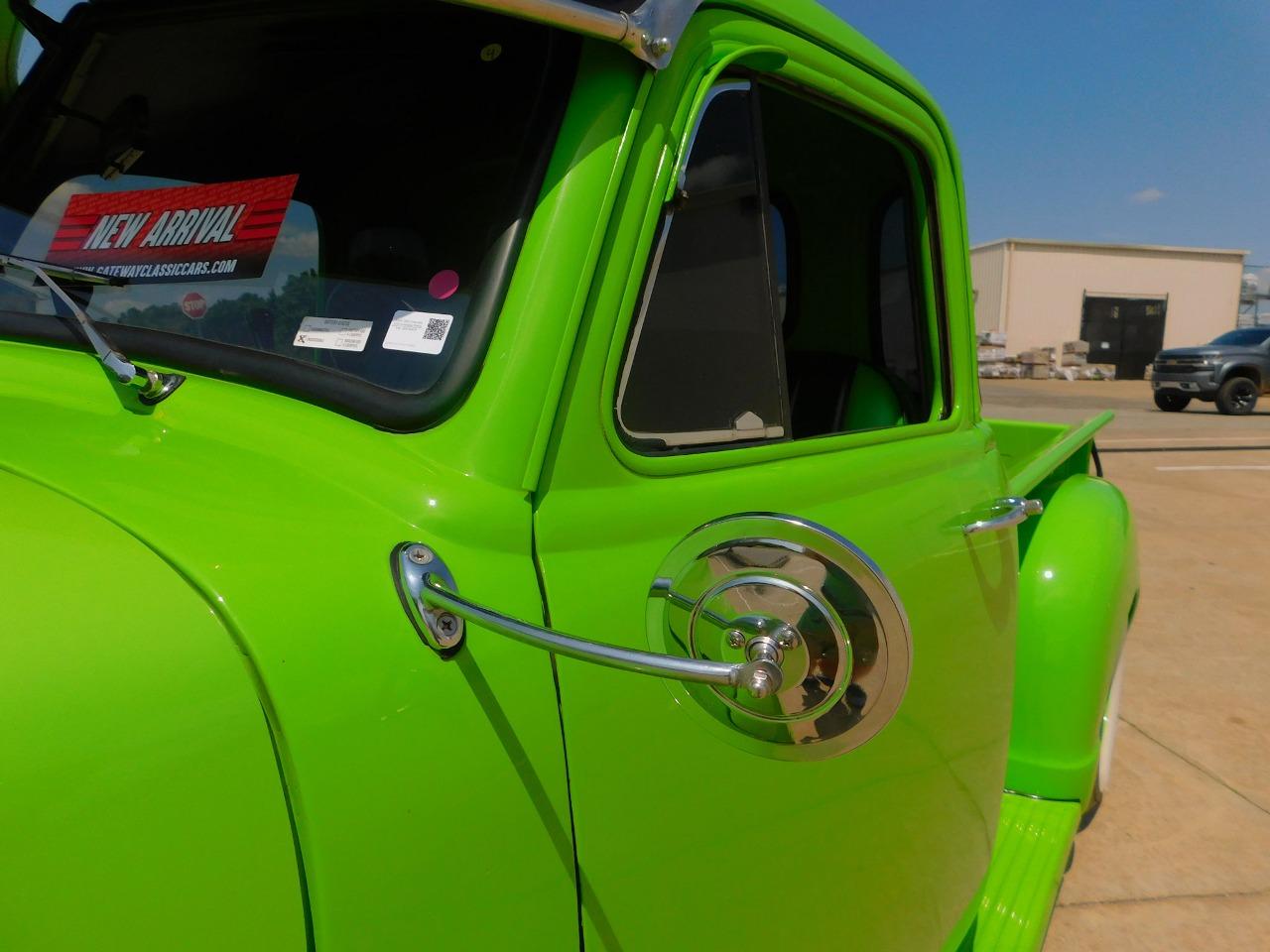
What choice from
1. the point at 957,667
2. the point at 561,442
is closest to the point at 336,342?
the point at 561,442

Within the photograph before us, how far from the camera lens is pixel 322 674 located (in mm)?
921

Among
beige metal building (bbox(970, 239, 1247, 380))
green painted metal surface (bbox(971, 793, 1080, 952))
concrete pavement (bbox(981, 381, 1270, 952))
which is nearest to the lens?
green painted metal surface (bbox(971, 793, 1080, 952))

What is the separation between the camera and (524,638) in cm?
92

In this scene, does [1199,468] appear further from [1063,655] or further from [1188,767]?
[1063,655]

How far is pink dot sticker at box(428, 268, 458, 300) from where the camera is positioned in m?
Result: 1.27

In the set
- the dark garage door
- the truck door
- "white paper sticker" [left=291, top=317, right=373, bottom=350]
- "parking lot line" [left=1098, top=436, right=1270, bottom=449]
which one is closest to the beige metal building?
the dark garage door

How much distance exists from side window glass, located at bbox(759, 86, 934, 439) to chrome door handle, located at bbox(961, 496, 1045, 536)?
0.37 metres

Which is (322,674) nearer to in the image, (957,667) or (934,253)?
(957,667)

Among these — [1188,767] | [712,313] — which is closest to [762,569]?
[712,313]

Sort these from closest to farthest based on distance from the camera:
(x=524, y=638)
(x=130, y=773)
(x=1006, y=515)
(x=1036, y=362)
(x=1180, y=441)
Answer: (x=130, y=773) < (x=524, y=638) < (x=1006, y=515) < (x=1180, y=441) < (x=1036, y=362)

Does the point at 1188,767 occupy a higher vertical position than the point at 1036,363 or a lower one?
higher

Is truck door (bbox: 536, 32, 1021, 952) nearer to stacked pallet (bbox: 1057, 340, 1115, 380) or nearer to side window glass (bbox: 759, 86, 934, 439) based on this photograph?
side window glass (bbox: 759, 86, 934, 439)

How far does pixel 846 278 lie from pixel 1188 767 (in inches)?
98.3

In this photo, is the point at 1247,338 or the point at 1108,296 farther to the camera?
the point at 1108,296
